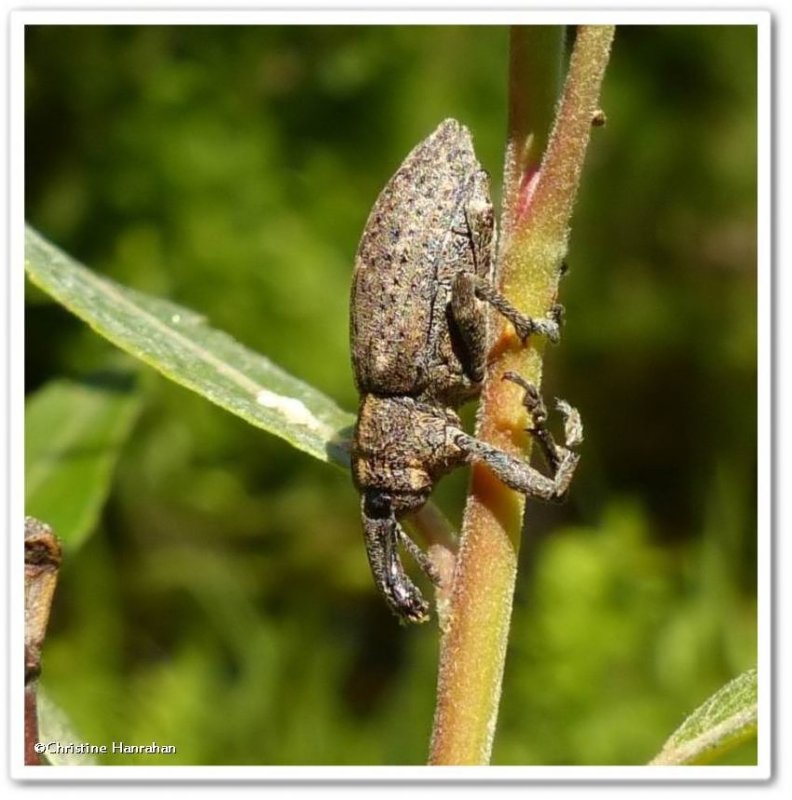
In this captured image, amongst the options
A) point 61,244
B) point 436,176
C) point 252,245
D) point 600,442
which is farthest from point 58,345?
point 436,176

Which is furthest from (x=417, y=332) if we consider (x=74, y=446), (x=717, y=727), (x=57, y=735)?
(x=74, y=446)

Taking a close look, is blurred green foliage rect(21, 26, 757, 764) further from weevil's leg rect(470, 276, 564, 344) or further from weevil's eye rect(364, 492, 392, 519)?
weevil's leg rect(470, 276, 564, 344)

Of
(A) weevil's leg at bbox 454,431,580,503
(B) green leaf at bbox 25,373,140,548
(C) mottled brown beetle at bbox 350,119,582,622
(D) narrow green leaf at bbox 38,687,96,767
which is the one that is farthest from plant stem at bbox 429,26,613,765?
(B) green leaf at bbox 25,373,140,548

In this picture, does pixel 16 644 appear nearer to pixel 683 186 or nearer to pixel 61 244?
pixel 61 244

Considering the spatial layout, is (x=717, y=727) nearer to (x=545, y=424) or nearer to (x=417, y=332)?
(x=545, y=424)

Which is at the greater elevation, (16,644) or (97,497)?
(97,497)

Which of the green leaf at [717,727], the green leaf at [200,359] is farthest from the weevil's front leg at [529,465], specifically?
the green leaf at [717,727]
